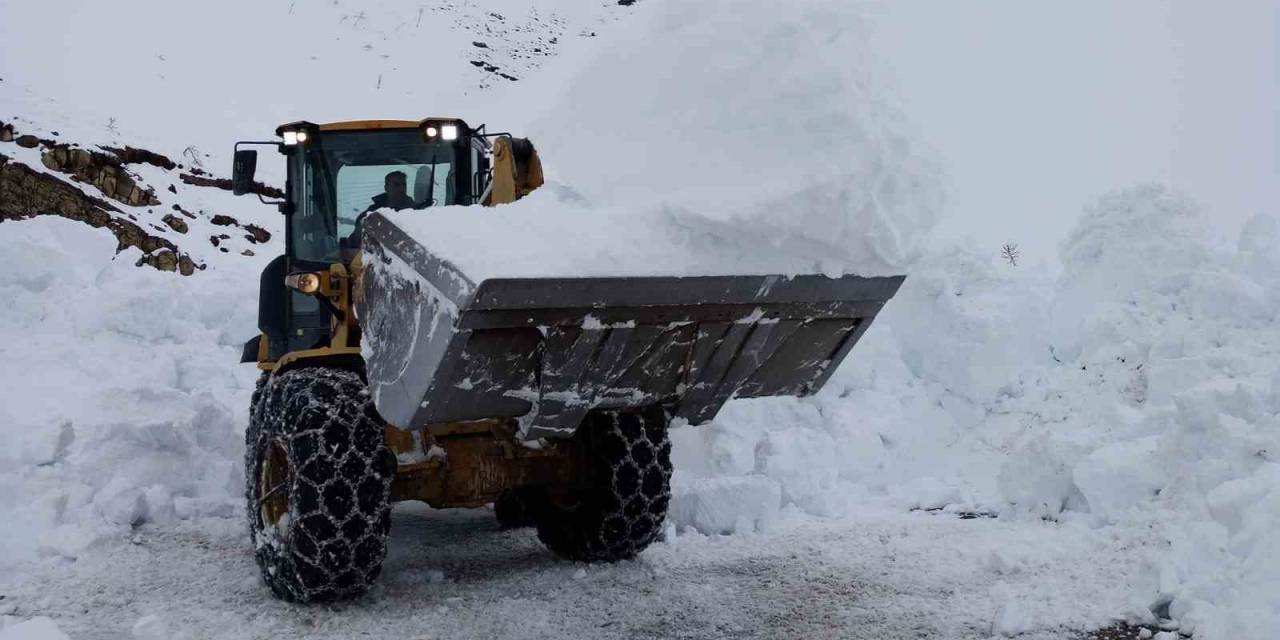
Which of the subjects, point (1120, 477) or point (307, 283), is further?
point (1120, 477)

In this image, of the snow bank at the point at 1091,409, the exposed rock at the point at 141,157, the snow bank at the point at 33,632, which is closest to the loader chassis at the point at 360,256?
the snow bank at the point at 33,632

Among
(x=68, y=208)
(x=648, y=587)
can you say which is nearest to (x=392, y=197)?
(x=648, y=587)

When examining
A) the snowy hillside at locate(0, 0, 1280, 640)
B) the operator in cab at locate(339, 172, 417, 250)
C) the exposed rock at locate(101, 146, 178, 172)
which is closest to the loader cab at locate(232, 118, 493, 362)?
the operator in cab at locate(339, 172, 417, 250)

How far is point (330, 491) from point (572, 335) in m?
1.15

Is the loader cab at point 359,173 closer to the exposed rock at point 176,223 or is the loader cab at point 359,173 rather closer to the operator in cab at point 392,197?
the operator in cab at point 392,197

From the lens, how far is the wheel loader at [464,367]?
11.1ft

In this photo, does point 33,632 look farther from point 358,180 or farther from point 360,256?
point 358,180

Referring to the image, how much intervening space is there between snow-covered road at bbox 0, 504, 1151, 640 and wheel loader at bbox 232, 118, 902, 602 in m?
0.21

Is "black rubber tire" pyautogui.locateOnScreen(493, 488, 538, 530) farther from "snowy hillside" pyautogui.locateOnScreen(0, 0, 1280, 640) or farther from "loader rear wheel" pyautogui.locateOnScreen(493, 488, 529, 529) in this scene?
"snowy hillside" pyautogui.locateOnScreen(0, 0, 1280, 640)

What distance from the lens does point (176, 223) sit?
11.1 metres

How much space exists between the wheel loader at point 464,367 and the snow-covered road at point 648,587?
0.71 ft

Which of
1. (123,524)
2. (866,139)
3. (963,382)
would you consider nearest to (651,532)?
(866,139)

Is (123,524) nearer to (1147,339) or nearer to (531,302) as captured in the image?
(531,302)

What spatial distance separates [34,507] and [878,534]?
3.99 metres
